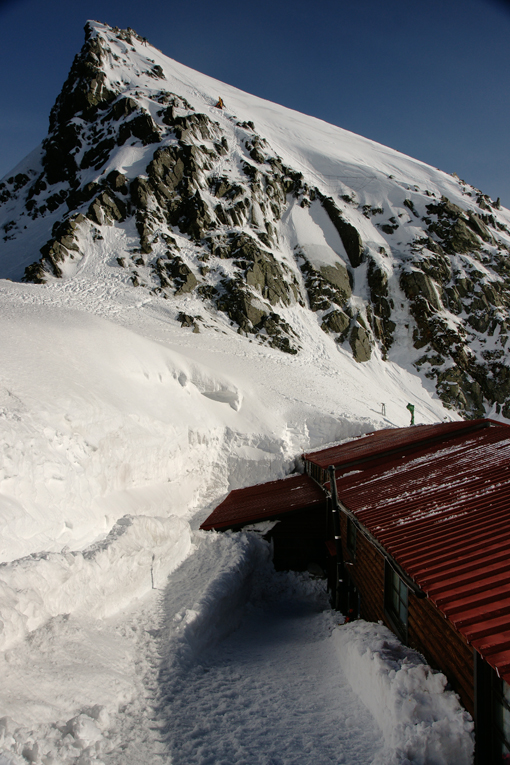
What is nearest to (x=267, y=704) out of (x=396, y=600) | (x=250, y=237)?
(x=396, y=600)

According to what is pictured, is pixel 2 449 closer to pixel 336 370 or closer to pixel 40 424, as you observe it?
pixel 40 424

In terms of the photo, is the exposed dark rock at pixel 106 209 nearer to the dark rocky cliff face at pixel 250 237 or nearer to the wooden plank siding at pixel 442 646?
the dark rocky cliff face at pixel 250 237

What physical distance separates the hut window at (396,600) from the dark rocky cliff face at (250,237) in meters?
27.0

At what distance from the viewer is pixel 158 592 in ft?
31.6

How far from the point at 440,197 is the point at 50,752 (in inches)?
2924

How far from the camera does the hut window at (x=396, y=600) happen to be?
6.59 m

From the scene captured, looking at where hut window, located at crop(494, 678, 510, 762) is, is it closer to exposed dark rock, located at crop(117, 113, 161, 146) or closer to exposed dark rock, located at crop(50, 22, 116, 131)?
exposed dark rock, located at crop(117, 113, 161, 146)

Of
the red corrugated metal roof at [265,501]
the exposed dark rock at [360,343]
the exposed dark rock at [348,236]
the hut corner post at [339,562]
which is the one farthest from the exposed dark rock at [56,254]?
the exposed dark rock at [348,236]

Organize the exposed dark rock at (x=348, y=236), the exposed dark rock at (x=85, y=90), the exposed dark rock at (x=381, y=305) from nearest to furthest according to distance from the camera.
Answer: the exposed dark rock at (x=381, y=305), the exposed dark rock at (x=348, y=236), the exposed dark rock at (x=85, y=90)

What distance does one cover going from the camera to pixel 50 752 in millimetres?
4578

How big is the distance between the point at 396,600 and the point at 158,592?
5607 mm

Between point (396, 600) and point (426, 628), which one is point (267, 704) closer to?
point (396, 600)

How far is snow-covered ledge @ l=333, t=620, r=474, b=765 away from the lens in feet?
14.0

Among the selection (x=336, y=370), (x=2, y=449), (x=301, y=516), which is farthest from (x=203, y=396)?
(x=336, y=370)
